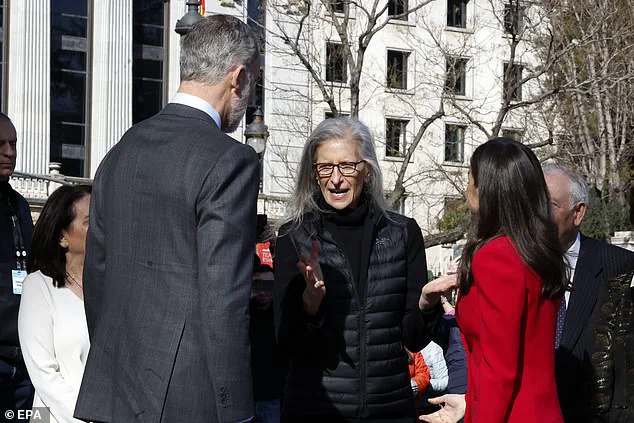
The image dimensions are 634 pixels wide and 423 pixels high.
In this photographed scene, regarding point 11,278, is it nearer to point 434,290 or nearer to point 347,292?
point 347,292

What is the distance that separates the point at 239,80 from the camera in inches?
162

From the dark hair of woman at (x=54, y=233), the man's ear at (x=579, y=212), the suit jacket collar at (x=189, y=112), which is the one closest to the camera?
the suit jacket collar at (x=189, y=112)

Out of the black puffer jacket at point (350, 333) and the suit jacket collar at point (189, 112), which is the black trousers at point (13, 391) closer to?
the black puffer jacket at point (350, 333)

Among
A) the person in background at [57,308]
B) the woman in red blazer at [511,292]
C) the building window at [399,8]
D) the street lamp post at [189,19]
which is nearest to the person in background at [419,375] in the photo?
the person in background at [57,308]

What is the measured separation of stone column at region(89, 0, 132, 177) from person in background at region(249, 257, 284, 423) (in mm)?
29879

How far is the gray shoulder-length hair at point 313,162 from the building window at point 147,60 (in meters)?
32.2

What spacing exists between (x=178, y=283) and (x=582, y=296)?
91.1 inches

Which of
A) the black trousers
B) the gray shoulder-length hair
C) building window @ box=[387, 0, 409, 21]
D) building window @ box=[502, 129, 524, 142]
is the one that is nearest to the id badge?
the black trousers

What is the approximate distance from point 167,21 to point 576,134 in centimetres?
1438

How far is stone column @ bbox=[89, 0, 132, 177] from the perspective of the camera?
1408 inches

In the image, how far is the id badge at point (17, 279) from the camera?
20.5 ft

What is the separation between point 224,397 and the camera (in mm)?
3795

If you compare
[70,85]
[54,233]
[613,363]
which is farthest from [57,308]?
[70,85]

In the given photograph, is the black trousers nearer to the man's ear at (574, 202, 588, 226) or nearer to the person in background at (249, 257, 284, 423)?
the person in background at (249, 257, 284, 423)
